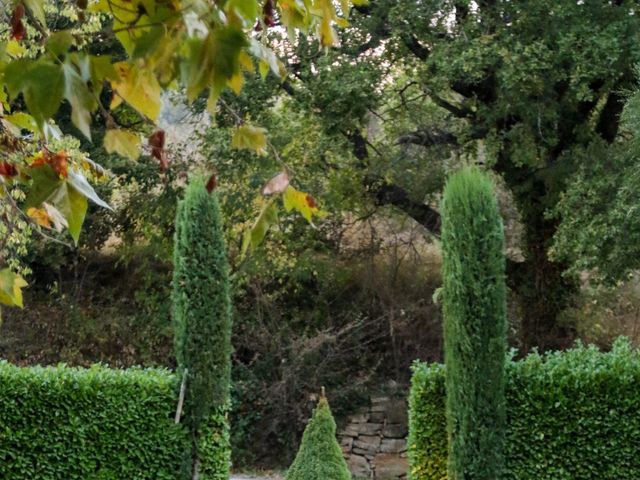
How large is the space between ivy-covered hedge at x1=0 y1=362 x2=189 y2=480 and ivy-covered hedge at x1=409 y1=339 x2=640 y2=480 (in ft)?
9.98

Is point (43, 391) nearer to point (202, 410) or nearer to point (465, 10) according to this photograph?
point (202, 410)

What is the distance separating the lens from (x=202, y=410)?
8.77 metres

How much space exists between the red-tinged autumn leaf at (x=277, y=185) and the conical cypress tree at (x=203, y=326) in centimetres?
729

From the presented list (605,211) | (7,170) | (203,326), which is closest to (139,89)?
(7,170)

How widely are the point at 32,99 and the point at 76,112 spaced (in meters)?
0.06

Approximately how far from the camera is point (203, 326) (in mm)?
8883

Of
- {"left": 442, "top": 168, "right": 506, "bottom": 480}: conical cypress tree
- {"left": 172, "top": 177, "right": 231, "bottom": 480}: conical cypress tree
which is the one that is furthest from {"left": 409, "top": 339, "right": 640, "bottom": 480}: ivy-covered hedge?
{"left": 172, "top": 177, "right": 231, "bottom": 480}: conical cypress tree

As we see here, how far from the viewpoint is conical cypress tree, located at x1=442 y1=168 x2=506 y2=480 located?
26.4 ft

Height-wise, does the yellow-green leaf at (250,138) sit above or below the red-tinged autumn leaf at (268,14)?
below

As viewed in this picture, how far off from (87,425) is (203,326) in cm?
138

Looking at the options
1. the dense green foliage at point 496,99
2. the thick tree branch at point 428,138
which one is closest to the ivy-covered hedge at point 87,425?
the dense green foliage at point 496,99

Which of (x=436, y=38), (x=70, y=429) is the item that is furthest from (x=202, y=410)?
(x=436, y=38)

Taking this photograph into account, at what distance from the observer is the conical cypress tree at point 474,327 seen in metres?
8.05

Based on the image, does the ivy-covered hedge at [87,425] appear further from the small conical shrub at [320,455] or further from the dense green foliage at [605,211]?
the dense green foliage at [605,211]
